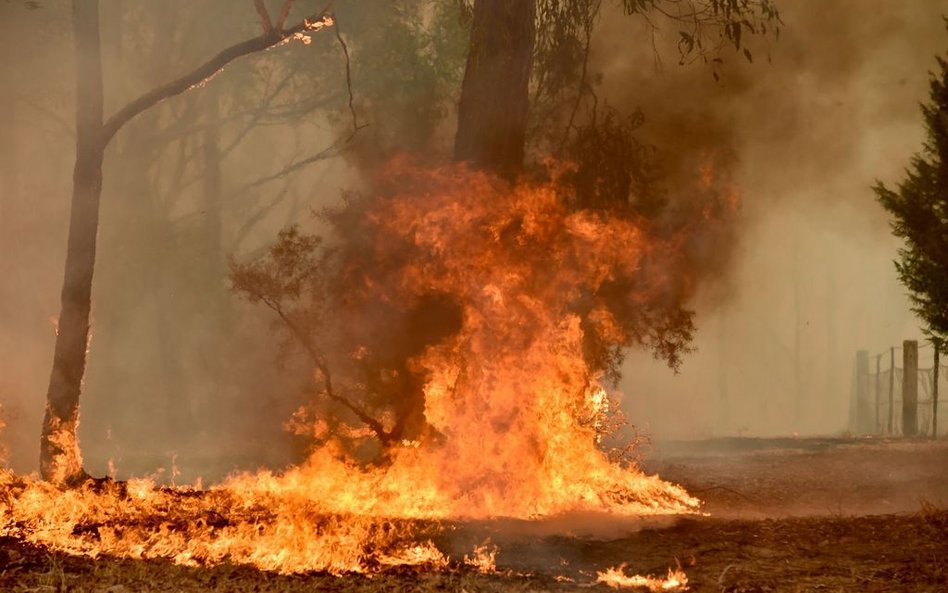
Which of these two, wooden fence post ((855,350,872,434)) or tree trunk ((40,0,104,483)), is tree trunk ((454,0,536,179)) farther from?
wooden fence post ((855,350,872,434))

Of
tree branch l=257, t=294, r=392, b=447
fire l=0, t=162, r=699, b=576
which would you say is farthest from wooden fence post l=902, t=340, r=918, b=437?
tree branch l=257, t=294, r=392, b=447

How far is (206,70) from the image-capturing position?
41.6 ft

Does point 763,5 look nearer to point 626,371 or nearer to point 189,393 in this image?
point 189,393

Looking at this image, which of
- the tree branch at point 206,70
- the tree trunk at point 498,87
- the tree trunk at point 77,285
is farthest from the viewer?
the tree trunk at point 498,87

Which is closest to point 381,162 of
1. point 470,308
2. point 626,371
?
point 470,308

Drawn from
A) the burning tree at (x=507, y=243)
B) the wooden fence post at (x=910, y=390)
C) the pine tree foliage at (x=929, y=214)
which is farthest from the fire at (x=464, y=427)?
the wooden fence post at (x=910, y=390)

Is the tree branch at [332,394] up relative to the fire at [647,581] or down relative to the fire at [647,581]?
up

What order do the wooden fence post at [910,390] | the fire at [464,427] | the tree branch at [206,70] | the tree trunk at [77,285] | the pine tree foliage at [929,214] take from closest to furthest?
the fire at [464,427] < the tree trunk at [77,285] < the tree branch at [206,70] < the pine tree foliage at [929,214] < the wooden fence post at [910,390]

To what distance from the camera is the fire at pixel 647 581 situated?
7871 millimetres

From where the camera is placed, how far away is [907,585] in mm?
7961

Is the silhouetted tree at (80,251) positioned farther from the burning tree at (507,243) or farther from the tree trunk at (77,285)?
the burning tree at (507,243)

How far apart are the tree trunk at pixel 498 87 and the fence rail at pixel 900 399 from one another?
10339 mm

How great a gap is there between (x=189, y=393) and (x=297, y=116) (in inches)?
303

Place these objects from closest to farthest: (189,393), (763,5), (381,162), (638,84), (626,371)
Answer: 1. (763,5)
2. (638,84)
3. (381,162)
4. (189,393)
5. (626,371)
